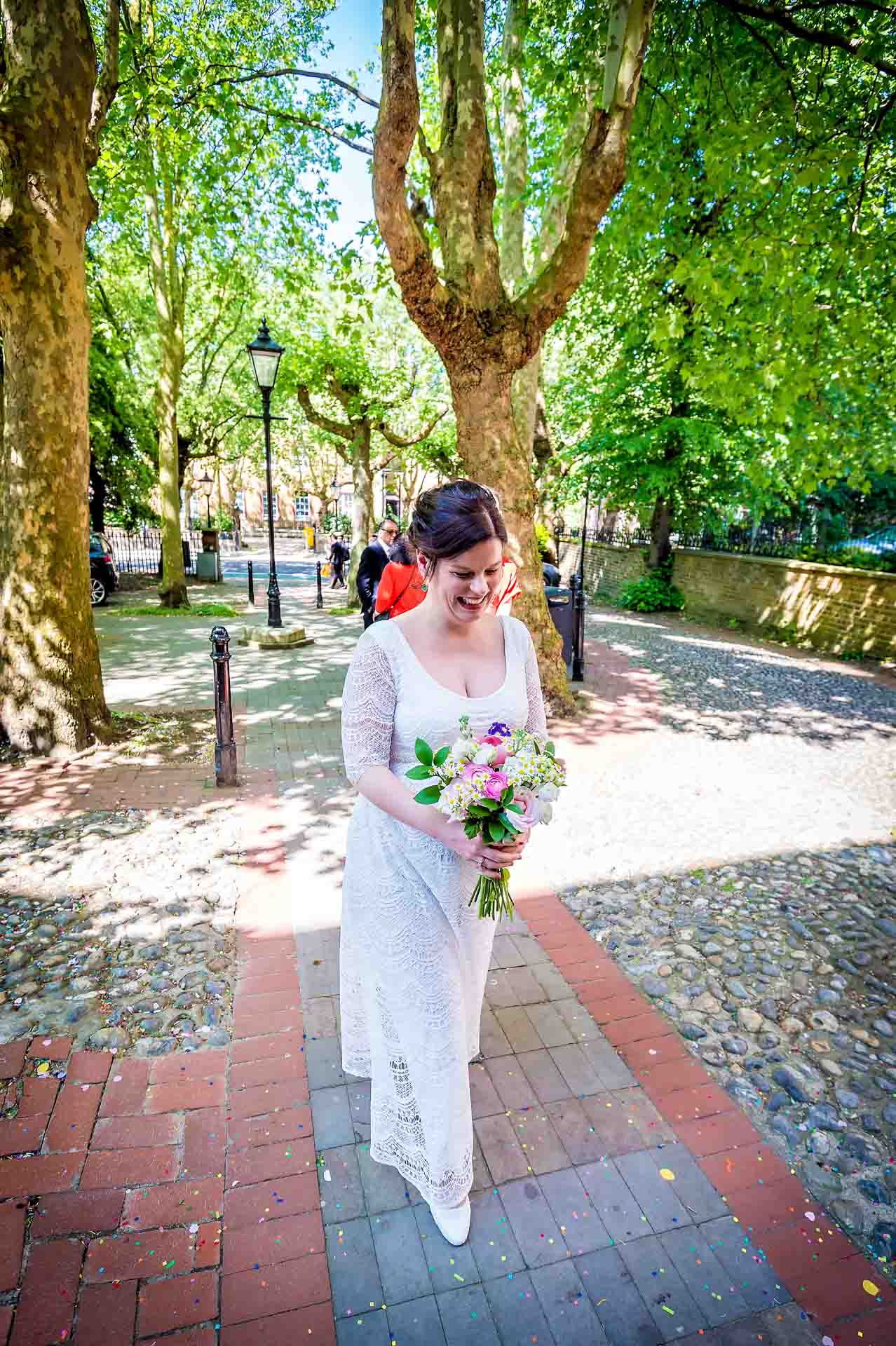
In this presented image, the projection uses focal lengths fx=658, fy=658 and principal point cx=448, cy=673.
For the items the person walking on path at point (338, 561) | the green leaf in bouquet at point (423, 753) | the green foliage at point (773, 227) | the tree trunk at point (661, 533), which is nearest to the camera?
the green leaf in bouquet at point (423, 753)

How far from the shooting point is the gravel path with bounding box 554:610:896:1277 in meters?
2.69

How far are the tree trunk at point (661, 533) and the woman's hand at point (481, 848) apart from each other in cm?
1694

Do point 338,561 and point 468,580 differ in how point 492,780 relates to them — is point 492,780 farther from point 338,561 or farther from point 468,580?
point 338,561

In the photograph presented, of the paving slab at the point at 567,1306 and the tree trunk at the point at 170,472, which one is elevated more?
the tree trunk at the point at 170,472

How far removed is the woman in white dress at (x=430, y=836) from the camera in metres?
2.00

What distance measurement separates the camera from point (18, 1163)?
7.77ft

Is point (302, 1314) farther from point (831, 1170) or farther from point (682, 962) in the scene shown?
point (682, 962)

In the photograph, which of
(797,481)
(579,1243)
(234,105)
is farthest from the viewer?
(797,481)

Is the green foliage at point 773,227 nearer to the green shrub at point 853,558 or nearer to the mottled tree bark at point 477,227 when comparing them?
the mottled tree bark at point 477,227

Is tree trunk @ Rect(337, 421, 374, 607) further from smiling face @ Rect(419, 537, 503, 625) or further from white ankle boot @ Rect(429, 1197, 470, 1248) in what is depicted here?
white ankle boot @ Rect(429, 1197, 470, 1248)

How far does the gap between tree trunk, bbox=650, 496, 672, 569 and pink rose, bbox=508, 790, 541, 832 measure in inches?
664

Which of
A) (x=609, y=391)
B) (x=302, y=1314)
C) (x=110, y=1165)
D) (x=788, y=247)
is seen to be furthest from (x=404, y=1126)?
(x=609, y=391)

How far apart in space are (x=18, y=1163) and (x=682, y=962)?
122 inches

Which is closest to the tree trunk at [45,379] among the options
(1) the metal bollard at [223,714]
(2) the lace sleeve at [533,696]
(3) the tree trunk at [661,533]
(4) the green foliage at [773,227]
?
(1) the metal bollard at [223,714]
